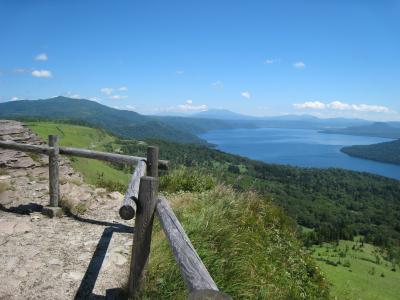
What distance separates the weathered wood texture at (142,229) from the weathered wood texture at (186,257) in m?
0.12

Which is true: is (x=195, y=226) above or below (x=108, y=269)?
above

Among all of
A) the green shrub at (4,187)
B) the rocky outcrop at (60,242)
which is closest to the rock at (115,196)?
the rocky outcrop at (60,242)

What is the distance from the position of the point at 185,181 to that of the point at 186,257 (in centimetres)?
670

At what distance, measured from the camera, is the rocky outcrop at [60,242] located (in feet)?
13.9

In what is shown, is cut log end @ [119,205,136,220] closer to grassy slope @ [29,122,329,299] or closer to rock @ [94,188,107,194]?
grassy slope @ [29,122,329,299]

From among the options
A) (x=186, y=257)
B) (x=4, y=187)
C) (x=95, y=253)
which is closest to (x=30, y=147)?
(x=4, y=187)

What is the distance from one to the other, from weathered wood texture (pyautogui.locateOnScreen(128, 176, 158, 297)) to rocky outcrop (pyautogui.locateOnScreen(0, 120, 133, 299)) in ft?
1.45

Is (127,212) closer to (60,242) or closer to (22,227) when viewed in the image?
(60,242)

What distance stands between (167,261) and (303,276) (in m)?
3.74

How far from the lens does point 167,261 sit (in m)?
4.14

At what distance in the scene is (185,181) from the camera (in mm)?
9477

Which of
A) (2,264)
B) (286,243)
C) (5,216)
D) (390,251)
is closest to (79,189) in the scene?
(5,216)

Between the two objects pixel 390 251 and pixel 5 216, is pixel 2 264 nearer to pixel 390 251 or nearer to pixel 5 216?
pixel 5 216

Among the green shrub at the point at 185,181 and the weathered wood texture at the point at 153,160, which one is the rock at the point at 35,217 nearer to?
the weathered wood texture at the point at 153,160
